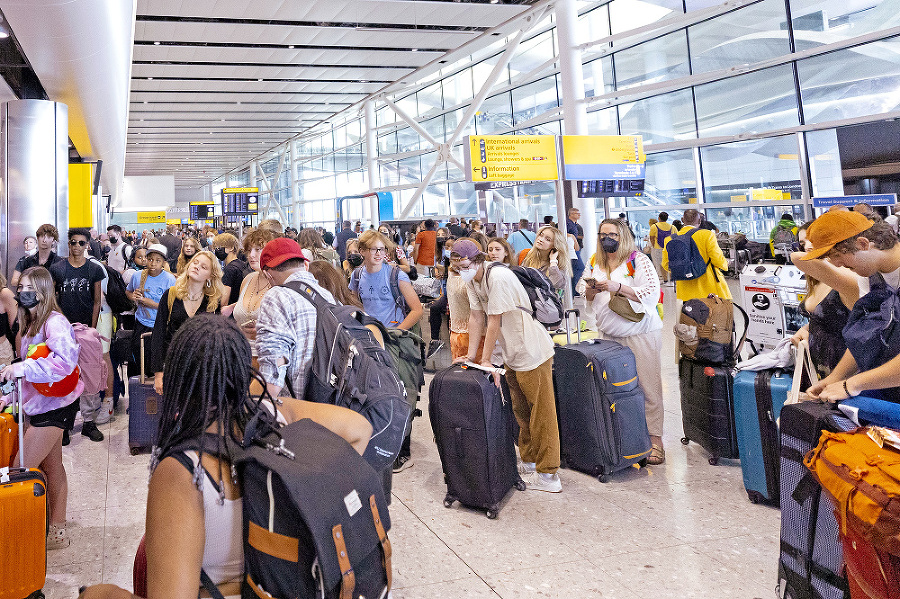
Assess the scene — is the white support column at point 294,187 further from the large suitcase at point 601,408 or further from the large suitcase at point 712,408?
the large suitcase at point 712,408

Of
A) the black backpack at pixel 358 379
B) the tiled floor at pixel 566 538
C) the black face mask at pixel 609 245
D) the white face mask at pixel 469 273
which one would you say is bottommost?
the tiled floor at pixel 566 538

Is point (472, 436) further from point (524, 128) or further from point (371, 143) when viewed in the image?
point (371, 143)

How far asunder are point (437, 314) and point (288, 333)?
18.8 ft

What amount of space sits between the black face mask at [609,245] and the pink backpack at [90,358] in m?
4.22

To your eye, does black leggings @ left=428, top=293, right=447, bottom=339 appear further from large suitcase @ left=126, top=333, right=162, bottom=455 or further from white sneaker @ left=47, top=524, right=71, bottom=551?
white sneaker @ left=47, top=524, right=71, bottom=551

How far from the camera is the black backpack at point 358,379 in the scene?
2.34m

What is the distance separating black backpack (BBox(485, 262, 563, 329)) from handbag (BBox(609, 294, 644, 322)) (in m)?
0.52

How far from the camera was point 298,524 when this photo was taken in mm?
1313

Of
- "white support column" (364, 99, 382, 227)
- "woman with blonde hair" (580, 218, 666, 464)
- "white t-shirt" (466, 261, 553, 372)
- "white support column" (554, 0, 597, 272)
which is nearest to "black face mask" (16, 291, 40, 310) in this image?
"white t-shirt" (466, 261, 553, 372)

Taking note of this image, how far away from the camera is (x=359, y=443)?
1836 mm

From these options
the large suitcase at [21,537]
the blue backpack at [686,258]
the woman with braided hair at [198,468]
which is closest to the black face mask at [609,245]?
the blue backpack at [686,258]

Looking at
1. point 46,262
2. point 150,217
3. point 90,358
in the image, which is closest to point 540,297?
point 90,358

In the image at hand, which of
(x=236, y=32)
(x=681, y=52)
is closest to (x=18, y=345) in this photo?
(x=236, y=32)

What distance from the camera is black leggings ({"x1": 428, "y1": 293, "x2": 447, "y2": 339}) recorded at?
803 centimetres
